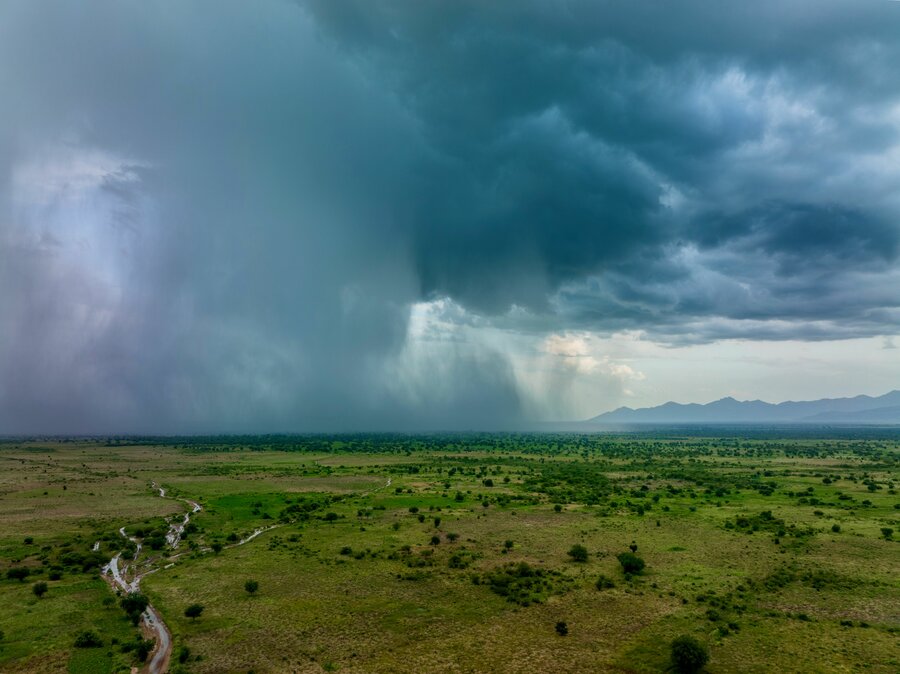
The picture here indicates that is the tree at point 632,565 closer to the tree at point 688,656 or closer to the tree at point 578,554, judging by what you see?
the tree at point 578,554

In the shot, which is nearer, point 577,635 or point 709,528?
point 577,635

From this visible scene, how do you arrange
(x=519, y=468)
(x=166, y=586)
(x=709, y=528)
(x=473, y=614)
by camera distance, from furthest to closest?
(x=519, y=468) < (x=709, y=528) < (x=166, y=586) < (x=473, y=614)

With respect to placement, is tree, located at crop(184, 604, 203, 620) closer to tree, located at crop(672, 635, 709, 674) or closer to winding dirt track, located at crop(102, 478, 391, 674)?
winding dirt track, located at crop(102, 478, 391, 674)

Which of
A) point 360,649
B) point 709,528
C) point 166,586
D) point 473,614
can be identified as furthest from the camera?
point 709,528

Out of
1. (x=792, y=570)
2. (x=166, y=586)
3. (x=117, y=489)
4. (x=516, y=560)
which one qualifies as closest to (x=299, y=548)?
(x=166, y=586)

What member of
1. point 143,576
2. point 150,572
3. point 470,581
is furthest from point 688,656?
point 150,572

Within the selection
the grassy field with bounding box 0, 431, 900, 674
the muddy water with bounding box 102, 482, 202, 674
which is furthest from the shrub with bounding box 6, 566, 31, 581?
the muddy water with bounding box 102, 482, 202, 674

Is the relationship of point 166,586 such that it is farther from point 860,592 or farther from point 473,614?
point 860,592
